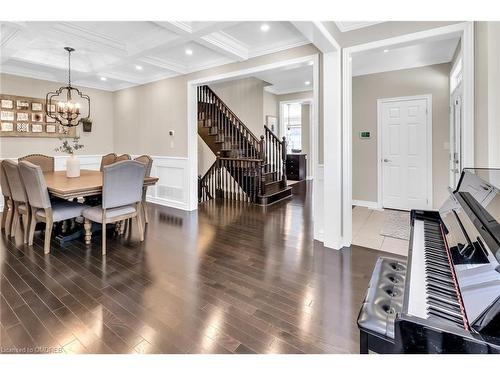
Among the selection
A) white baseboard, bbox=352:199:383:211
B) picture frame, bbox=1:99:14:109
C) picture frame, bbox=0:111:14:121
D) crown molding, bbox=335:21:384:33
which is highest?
crown molding, bbox=335:21:384:33

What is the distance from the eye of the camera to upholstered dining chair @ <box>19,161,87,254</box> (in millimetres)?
3102

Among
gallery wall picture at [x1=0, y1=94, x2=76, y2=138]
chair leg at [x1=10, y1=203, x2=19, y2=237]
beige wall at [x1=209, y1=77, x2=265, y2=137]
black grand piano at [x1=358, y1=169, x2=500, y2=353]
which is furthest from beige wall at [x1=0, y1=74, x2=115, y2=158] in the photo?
black grand piano at [x1=358, y1=169, x2=500, y2=353]

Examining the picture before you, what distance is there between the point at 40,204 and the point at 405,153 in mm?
5664

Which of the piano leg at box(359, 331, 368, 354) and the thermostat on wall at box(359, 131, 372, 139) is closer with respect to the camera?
the piano leg at box(359, 331, 368, 354)

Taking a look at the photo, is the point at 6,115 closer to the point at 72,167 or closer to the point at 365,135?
the point at 72,167

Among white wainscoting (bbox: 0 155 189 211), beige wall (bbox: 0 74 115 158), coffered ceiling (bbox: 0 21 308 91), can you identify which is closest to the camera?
coffered ceiling (bbox: 0 21 308 91)

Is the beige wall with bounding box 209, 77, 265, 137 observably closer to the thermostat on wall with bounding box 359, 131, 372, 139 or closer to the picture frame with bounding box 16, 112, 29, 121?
the thermostat on wall with bounding box 359, 131, 372, 139

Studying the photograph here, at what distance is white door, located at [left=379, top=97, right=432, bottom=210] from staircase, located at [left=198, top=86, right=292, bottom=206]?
2.34 metres

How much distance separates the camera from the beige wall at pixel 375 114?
484 cm

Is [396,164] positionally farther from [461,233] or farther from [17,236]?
[17,236]

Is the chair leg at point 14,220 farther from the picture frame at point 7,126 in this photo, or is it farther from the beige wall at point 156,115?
the beige wall at point 156,115

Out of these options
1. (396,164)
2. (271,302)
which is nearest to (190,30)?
(271,302)

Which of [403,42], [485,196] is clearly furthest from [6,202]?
[403,42]

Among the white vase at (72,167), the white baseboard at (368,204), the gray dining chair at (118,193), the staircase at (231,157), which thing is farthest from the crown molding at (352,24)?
the white vase at (72,167)
